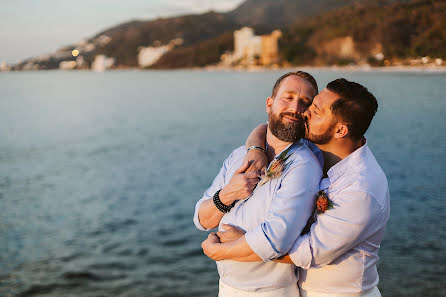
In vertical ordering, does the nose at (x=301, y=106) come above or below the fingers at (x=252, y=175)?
above

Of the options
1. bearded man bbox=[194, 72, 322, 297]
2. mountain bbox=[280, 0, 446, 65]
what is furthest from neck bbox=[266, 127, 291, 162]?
mountain bbox=[280, 0, 446, 65]

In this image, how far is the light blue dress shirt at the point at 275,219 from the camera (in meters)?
2.61

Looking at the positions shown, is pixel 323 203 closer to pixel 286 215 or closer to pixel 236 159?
pixel 286 215

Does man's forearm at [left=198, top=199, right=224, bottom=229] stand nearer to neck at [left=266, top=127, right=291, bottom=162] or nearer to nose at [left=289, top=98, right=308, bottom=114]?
neck at [left=266, top=127, right=291, bottom=162]

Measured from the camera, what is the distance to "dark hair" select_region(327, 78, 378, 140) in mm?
2762

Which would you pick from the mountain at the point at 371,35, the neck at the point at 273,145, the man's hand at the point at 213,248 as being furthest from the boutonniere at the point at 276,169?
the mountain at the point at 371,35

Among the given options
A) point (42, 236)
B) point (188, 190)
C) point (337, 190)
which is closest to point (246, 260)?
point (337, 190)

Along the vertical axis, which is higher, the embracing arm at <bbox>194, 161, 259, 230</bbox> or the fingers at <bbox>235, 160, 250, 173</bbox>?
the fingers at <bbox>235, 160, 250, 173</bbox>

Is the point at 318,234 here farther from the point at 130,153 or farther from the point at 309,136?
the point at 130,153

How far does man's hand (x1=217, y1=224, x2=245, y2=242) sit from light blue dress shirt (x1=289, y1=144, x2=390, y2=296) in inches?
14.6

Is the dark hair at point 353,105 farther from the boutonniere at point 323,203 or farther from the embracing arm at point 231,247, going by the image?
the embracing arm at point 231,247

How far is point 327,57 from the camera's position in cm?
9900

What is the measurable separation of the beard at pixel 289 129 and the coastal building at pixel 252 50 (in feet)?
457

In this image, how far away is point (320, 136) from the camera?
293 centimetres
